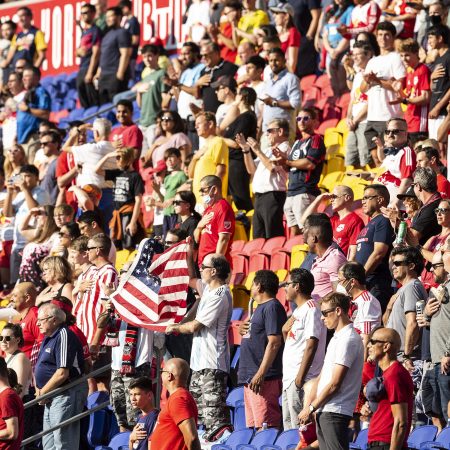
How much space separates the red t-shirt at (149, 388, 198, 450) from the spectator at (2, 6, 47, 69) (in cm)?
1326

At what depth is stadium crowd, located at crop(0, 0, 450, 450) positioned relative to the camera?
33.2ft

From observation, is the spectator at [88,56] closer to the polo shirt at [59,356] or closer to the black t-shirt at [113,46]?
the black t-shirt at [113,46]

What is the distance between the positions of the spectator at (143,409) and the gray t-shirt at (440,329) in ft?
7.00

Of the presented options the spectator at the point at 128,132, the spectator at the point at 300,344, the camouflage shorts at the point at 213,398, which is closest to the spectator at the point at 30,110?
the spectator at the point at 128,132

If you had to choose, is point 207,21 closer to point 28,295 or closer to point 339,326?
point 28,295

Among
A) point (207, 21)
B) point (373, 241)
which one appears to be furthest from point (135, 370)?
point (207, 21)

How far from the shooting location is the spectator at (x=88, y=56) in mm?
20219

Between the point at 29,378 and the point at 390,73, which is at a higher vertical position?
the point at 390,73

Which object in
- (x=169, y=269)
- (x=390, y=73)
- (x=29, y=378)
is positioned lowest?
(x=29, y=378)

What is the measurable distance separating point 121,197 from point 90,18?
6382mm

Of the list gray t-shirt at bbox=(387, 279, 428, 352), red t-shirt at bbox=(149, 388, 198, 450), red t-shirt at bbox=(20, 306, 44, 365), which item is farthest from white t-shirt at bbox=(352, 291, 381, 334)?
red t-shirt at bbox=(20, 306, 44, 365)

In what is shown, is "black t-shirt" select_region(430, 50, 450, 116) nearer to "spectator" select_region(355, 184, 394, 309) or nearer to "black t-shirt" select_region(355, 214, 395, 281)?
"spectator" select_region(355, 184, 394, 309)

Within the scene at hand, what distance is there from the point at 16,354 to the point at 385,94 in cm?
527

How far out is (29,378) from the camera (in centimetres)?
1152
